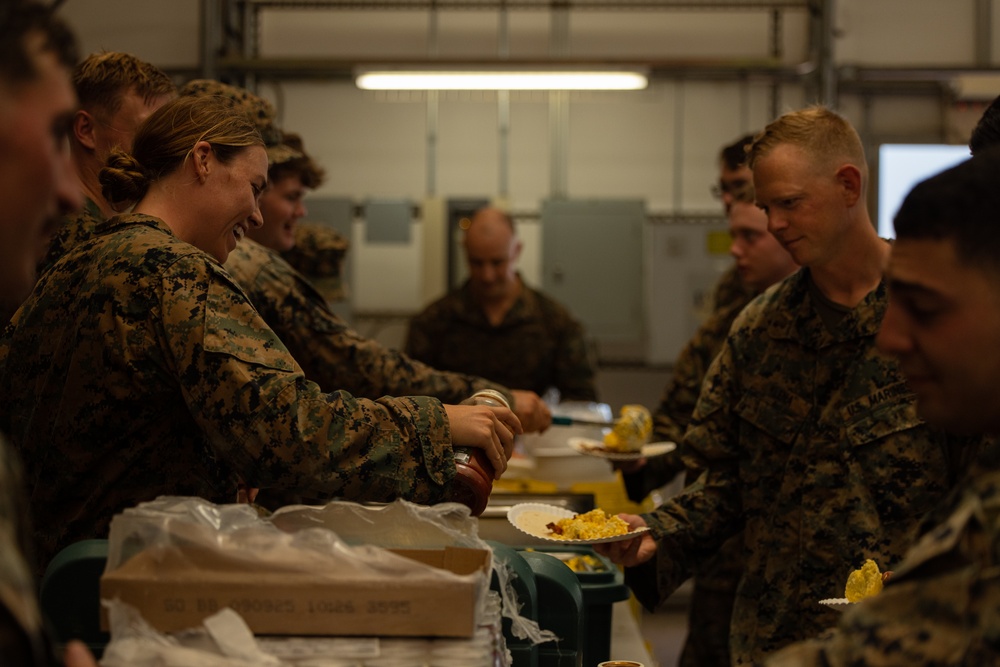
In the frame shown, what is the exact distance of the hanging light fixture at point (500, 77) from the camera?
5.37 m

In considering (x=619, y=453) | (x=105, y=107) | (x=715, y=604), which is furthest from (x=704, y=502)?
(x=105, y=107)


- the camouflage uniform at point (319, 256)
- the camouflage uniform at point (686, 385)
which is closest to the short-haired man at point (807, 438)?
the camouflage uniform at point (686, 385)

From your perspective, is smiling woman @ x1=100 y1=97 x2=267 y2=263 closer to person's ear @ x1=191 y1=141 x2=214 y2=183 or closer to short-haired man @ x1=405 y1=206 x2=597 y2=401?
person's ear @ x1=191 y1=141 x2=214 y2=183

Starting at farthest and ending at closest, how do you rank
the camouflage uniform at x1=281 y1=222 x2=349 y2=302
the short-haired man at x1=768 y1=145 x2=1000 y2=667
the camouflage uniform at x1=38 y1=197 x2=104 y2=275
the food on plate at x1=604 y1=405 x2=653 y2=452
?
the camouflage uniform at x1=281 y1=222 x2=349 y2=302 → the food on plate at x1=604 y1=405 x2=653 y2=452 → the camouflage uniform at x1=38 y1=197 x2=104 y2=275 → the short-haired man at x1=768 y1=145 x2=1000 y2=667

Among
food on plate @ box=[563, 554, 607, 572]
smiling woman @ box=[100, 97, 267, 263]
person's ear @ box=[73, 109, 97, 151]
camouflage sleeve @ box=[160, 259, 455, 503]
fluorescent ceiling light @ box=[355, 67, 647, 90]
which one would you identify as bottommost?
food on plate @ box=[563, 554, 607, 572]

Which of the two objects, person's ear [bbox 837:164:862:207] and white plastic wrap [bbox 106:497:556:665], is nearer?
white plastic wrap [bbox 106:497:556:665]

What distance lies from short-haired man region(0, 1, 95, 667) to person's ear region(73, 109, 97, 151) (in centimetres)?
148

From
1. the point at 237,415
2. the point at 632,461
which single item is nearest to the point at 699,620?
the point at 632,461

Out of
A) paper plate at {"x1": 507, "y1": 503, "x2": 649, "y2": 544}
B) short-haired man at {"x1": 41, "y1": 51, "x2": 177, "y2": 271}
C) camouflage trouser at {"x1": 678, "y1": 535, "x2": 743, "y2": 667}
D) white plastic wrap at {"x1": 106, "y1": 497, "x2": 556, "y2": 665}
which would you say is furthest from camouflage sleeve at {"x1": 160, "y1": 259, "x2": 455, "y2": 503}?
camouflage trouser at {"x1": 678, "y1": 535, "x2": 743, "y2": 667}

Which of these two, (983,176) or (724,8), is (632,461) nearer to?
(983,176)

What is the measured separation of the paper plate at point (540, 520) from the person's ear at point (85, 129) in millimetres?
1308

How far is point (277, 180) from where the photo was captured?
348 cm

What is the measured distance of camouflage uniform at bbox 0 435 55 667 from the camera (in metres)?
1.01

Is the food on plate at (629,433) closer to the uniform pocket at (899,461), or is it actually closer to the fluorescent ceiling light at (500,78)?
the uniform pocket at (899,461)
